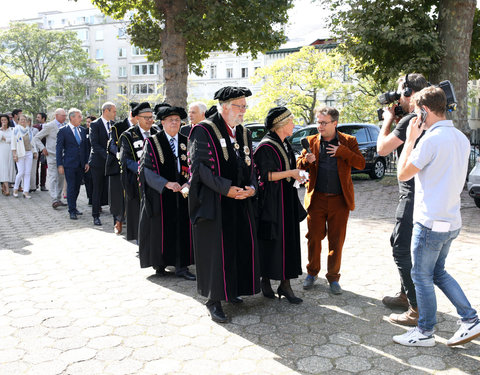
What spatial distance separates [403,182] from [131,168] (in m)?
3.79

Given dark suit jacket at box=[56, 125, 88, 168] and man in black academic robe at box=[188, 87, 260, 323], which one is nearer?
man in black academic robe at box=[188, 87, 260, 323]

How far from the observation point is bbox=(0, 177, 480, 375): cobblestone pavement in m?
3.90

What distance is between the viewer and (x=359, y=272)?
252 inches

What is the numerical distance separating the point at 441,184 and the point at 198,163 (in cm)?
206

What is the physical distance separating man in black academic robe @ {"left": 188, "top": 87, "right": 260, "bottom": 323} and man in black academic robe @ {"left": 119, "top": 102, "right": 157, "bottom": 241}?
2.48 m

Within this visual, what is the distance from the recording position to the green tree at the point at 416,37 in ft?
44.1

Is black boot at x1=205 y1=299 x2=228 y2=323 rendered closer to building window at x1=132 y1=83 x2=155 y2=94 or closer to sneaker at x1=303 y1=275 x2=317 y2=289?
sneaker at x1=303 y1=275 x2=317 y2=289

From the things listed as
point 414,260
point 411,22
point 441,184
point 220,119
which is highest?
point 411,22

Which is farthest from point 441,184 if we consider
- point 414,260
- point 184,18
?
point 184,18

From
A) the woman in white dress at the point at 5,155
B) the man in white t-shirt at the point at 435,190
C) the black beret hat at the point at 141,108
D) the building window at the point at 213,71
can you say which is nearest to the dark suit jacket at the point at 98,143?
the black beret hat at the point at 141,108

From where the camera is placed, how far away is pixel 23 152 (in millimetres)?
13758

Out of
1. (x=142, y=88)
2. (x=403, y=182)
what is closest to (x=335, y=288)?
(x=403, y=182)

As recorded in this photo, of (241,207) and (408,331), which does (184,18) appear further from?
(408,331)

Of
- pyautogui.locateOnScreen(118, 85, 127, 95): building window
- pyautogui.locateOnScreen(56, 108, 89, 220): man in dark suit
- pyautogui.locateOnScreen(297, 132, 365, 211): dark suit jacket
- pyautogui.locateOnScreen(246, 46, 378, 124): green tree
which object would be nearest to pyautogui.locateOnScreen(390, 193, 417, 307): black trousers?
pyautogui.locateOnScreen(297, 132, 365, 211): dark suit jacket
